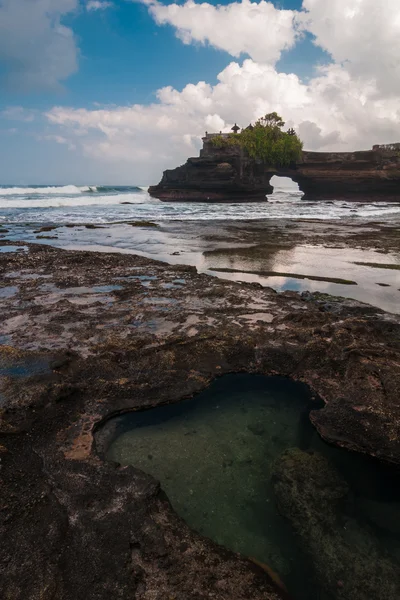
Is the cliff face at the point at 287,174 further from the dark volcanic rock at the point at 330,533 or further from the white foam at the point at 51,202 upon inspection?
the dark volcanic rock at the point at 330,533

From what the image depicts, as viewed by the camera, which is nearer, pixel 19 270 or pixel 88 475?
pixel 88 475

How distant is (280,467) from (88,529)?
166cm

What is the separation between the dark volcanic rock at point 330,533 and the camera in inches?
89.0

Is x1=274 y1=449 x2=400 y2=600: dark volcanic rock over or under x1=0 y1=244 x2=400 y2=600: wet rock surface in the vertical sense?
under

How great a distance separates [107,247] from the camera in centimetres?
1427

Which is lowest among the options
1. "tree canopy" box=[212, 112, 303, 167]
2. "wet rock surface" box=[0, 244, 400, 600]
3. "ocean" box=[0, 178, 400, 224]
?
"ocean" box=[0, 178, 400, 224]

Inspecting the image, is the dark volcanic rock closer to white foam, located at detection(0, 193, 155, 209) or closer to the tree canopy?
white foam, located at detection(0, 193, 155, 209)

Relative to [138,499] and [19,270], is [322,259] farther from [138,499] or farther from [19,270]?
[138,499]

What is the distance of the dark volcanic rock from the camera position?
2.26 m

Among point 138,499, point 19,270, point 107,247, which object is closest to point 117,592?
point 138,499

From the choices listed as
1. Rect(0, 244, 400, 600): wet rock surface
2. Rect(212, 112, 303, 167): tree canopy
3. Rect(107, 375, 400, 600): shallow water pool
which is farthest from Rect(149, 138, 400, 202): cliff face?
Rect(107, 375, 400, 600): shallow water pool

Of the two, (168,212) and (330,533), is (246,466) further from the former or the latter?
(168,212)

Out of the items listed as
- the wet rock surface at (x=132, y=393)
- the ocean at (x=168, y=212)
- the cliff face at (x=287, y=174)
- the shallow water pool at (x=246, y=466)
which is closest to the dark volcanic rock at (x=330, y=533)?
the shallow water pool at (x=246, y=466)

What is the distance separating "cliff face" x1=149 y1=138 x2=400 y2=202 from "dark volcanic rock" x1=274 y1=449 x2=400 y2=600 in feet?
179
